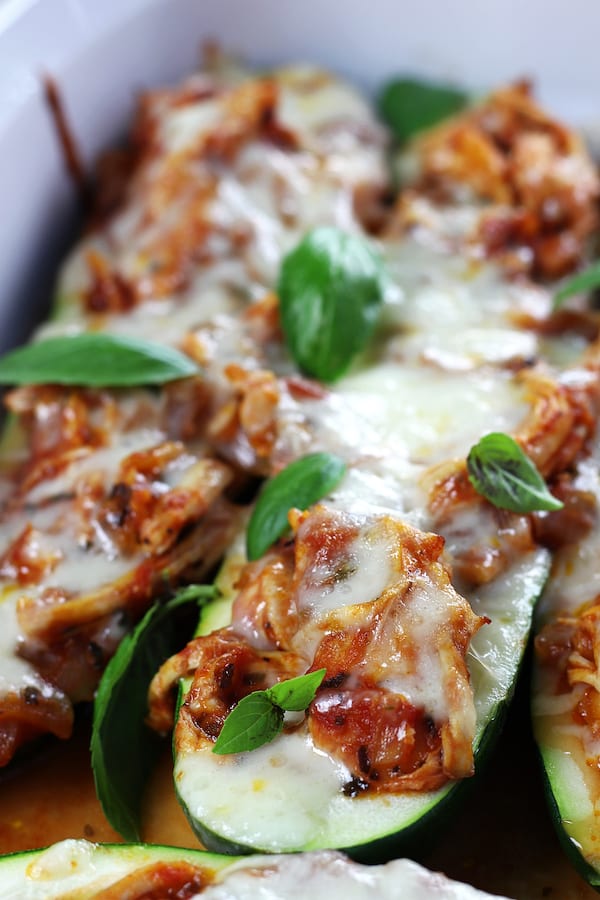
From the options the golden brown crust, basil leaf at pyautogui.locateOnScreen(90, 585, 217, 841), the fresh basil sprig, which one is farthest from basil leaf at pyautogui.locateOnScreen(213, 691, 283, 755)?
the golden brown crust

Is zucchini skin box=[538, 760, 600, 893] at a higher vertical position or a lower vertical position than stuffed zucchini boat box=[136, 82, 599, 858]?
lower

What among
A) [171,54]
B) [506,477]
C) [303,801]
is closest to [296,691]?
[303,801]

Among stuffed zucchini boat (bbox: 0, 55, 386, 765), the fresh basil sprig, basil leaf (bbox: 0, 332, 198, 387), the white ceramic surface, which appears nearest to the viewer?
the fresh basil sprig

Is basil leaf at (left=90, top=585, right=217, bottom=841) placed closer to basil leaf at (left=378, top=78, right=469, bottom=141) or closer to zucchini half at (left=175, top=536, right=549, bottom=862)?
zucchini half at (left=175, top=536, right=549, bottom=862)

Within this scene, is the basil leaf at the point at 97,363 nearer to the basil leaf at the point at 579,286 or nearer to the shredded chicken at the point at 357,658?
the shredded chicken at the point at 357,658

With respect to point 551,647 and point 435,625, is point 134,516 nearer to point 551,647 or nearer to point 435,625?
point 435,625

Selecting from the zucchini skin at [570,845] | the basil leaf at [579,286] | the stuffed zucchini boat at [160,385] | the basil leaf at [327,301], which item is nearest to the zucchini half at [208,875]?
the zucchini skin at [570,845]

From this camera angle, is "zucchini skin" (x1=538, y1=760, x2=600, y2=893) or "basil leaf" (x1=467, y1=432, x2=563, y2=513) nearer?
"zucchini skin" (x1=538, y1=760, x2=600, y2=893)

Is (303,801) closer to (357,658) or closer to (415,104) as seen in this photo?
(357,658)
